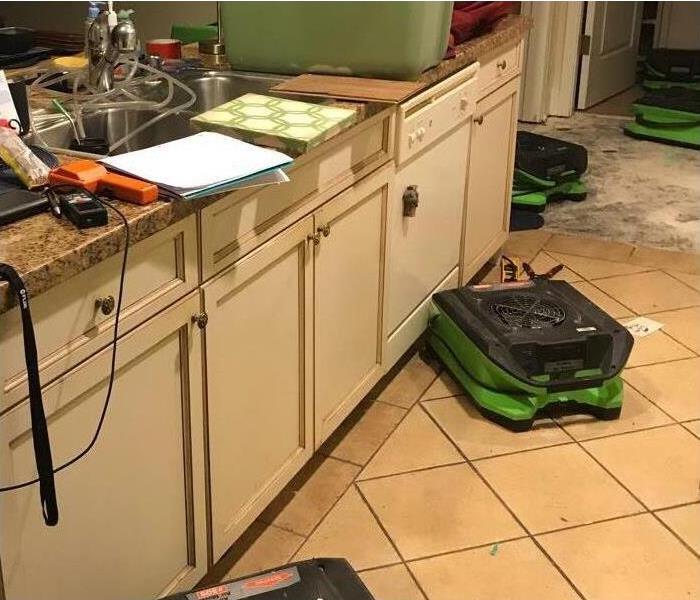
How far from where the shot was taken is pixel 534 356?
7.82 ft

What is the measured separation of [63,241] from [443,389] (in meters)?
1.56

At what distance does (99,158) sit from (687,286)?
2344 mm

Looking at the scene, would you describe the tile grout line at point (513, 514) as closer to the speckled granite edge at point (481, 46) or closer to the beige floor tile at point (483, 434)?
the beige floor tile at point (483, 434)

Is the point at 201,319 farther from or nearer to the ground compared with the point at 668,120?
farther from the ground

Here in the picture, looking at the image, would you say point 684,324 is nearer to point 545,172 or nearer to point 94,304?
point 545,172

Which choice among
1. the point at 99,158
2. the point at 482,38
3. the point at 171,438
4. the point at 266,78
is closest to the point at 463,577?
the point at 171,438

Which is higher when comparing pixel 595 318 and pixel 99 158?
pixel 99 158

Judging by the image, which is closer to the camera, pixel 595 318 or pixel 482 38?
pixel 595 318

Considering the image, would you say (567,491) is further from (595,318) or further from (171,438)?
(171,438)

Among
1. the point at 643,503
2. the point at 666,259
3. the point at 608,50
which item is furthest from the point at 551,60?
the point at 643,503

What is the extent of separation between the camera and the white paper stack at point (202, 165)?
1426 mm

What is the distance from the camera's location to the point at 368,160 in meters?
2.12

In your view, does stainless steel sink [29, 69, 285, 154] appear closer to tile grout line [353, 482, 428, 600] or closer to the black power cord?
the black power cord

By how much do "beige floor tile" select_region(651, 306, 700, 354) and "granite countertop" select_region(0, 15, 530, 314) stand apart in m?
1.87
